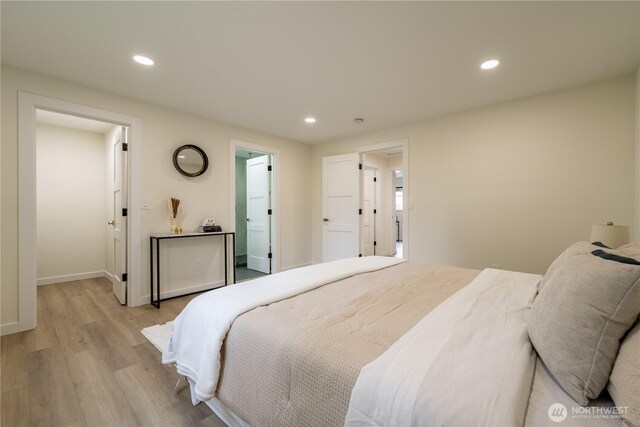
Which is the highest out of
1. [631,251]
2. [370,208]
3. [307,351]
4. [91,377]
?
[370,208]

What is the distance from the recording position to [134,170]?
10.0ft

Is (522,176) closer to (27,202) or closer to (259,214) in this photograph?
(259,214)

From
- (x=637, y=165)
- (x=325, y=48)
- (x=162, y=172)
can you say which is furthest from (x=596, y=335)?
(x=162, y=172)

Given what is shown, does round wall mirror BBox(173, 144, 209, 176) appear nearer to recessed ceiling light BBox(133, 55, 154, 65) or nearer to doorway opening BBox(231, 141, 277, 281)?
doorway opening BBox(231, 141, 277, 281)

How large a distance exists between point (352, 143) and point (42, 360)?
4.34 meters

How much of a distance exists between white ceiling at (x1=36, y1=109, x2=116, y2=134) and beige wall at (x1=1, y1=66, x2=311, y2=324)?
115 centimetres

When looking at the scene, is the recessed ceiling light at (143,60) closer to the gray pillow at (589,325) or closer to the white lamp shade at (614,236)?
the gray pillow at (589,325)

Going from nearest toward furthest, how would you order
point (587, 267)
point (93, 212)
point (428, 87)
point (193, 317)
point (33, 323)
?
→ point (587, 267) → point (193, 317) → point (33, 323) → point (428, 87) → point (93, 212)

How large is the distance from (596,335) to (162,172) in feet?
12.5

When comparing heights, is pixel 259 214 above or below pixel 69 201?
below

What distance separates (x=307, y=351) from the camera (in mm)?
955

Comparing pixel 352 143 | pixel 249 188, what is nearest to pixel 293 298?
pixel 352 143

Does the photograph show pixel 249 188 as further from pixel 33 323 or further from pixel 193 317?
pixel 193 317

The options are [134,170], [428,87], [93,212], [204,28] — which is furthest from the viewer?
[93,212]
